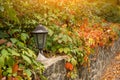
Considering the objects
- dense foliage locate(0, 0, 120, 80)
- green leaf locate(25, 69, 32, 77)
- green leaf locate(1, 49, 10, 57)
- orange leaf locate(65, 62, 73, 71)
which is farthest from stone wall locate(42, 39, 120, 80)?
green leaf locate(1, 49, 10, 57)

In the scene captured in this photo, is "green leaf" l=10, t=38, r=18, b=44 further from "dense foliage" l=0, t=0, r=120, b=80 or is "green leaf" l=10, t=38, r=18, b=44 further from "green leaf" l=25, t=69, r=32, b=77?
"green leaf" l=25, t=69, r=32, b=77

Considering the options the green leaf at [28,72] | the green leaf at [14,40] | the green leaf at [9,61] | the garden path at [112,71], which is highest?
the green leaf at [9,61]

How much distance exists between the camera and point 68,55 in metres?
5.85

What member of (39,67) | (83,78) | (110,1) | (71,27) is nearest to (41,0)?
(71,27)

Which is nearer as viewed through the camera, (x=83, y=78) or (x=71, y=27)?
(x=83, y=78)

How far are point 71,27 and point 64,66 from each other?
2.46m

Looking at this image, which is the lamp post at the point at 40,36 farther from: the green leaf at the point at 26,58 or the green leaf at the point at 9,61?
the green leaf at the point at 9,61

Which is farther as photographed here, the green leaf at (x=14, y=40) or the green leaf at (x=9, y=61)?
A: the green leaf at (x=14, y=40)

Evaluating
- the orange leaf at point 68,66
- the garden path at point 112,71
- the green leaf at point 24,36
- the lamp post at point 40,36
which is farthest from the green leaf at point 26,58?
the garden path at point 112,71

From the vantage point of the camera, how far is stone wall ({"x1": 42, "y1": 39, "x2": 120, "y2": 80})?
5016mm

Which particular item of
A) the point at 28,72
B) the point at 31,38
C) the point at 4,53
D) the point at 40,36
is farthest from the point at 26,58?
the point at 31,38

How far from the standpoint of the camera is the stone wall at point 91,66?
502 centimetres

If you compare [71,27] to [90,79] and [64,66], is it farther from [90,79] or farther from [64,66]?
[64,66]

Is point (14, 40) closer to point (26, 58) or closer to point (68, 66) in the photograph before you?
point (26, 58)
